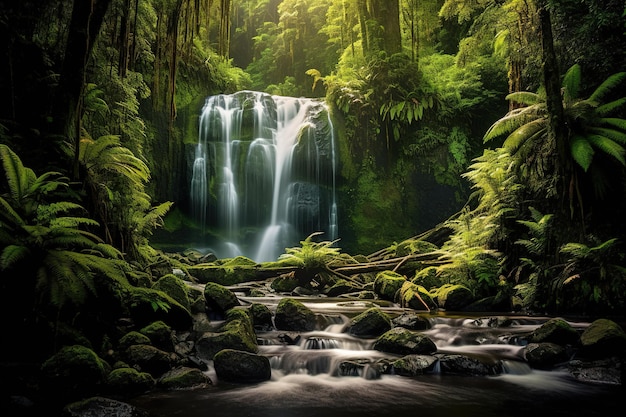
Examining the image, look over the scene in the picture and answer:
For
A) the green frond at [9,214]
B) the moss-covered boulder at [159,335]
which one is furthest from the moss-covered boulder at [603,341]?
the green frond at [9,214]

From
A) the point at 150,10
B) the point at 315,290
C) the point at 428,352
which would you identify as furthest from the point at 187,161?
the point at 428,352

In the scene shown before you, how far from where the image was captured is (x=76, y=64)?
5.93 meters

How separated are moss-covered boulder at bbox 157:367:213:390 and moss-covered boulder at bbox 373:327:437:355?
245cm

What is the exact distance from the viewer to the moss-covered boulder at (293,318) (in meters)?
6.93

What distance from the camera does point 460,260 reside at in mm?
9219

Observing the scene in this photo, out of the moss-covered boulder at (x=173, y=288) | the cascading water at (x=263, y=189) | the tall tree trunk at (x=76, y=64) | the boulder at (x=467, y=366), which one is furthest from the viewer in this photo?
the cascading water at (x=263, y=189)

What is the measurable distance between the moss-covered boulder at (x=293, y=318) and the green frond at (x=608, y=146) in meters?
5.74

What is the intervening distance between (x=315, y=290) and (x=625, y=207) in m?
6.78

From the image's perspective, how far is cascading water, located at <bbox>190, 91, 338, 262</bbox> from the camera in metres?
15.9

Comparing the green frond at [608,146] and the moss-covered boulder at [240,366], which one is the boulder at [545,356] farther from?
the green frond at [608,146]

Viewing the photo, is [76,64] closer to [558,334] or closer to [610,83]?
[558,334]

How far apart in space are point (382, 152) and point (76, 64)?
475 inches

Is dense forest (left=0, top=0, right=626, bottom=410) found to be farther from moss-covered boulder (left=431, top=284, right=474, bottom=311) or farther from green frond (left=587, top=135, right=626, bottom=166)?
moss-covered boulder (left=431, top=284, right=474, bottom=311)

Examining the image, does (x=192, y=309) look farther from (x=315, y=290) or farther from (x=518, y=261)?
(x=518, y=261)
